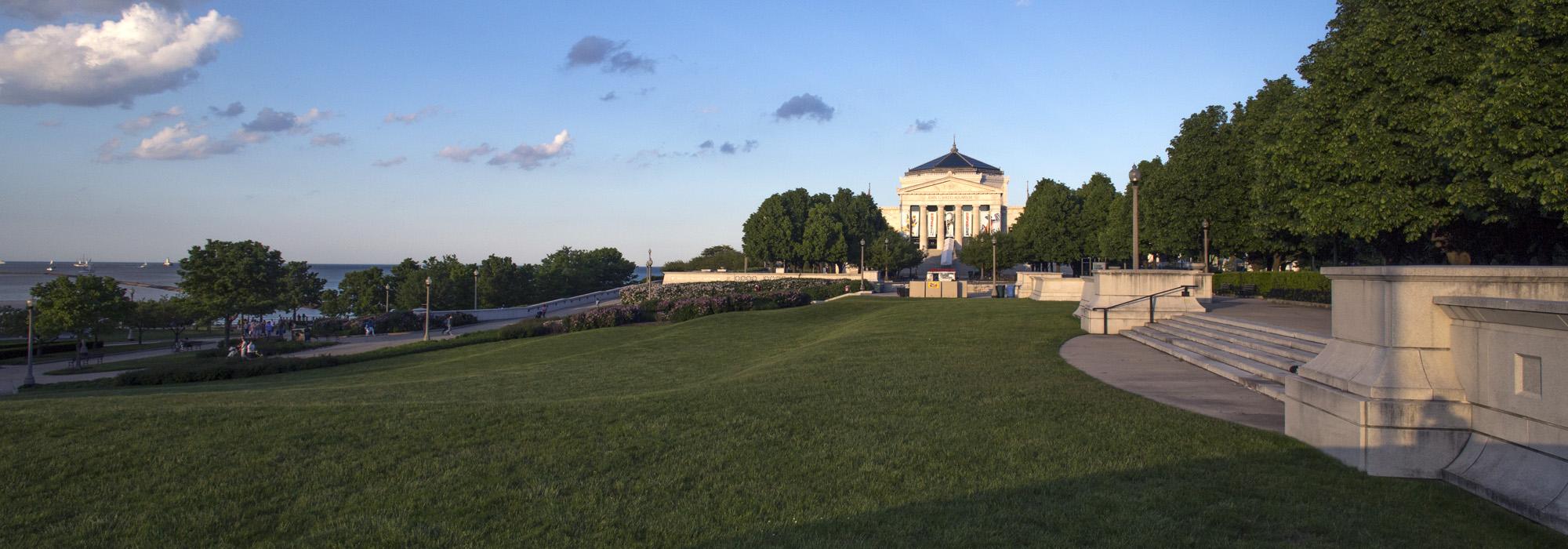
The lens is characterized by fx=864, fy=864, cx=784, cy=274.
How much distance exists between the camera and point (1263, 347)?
45.3 feet

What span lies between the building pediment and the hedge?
6985 centimetres

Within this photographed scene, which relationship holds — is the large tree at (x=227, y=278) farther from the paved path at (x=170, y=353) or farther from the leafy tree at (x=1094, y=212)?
the leafy tree at (x=1094, y=212)

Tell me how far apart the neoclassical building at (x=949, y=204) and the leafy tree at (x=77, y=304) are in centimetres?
7604

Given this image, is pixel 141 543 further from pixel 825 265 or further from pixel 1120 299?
pixel 825 265

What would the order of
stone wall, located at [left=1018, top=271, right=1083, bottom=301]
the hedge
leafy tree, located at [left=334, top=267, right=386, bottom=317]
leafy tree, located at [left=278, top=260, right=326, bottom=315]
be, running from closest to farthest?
the hedge → stone wall, located at [left=1018, top=271, right=1083, bottom=301] → leafy tree, located at [left=278, top=260, right=326, bottom=315] → leafy tree, located at [left=334, top=267, right=386, bottom=317]

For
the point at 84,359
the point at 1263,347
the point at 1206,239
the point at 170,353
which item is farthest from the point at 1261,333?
the point at 170,353

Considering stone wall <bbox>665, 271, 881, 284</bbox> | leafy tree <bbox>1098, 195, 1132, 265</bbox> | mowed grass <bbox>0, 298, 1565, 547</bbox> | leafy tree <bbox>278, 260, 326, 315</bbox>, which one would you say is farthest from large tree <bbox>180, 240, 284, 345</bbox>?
leafy tree <bbox>1098, 195, 1132, 265</bbox>

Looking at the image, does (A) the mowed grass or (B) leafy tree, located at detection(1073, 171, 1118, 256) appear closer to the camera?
(A) the mowed grass

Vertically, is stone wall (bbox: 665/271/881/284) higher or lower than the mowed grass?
higher

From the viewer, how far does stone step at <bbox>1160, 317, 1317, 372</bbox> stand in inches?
485

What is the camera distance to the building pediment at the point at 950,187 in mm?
103562

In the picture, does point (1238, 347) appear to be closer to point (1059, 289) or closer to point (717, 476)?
point (717, 476)

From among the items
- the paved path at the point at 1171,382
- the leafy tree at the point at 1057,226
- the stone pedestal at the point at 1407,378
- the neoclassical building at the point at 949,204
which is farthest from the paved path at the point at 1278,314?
the neoclassical building at the point at 949,204

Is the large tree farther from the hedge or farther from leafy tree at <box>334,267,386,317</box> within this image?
the hedge
